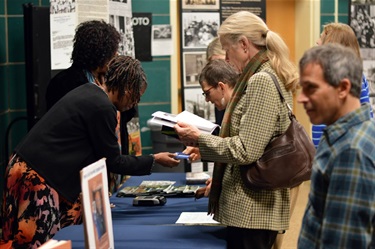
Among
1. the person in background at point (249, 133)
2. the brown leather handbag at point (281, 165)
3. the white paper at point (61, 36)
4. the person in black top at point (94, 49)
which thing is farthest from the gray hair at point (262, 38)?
the white paper at point (61, 36)

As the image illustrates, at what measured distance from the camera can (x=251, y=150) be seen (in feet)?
7.98

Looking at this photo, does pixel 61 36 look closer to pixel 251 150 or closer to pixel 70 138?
pixel 70 138

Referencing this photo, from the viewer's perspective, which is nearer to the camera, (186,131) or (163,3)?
(186,131)

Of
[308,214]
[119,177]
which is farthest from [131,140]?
[308,214]

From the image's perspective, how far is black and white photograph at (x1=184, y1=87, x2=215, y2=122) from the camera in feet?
19.5

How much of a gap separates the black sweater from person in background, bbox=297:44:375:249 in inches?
45.6

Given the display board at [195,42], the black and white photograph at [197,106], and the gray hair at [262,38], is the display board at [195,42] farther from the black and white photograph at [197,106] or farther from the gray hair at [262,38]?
the gray hair at [262,38]

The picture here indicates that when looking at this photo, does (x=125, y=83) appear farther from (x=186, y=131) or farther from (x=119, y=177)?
(x=119, y=177)

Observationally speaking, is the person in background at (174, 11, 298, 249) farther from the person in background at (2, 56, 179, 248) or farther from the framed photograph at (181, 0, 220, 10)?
the framed photograph at (181, 0, 220, 10)

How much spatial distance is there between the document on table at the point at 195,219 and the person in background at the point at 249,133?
0.14m

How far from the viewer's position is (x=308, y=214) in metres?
1.78

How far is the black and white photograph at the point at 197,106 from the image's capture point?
19.5 feet

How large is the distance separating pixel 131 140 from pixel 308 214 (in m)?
3.09

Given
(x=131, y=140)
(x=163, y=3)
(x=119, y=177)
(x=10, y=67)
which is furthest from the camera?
(x=163, y=3)
